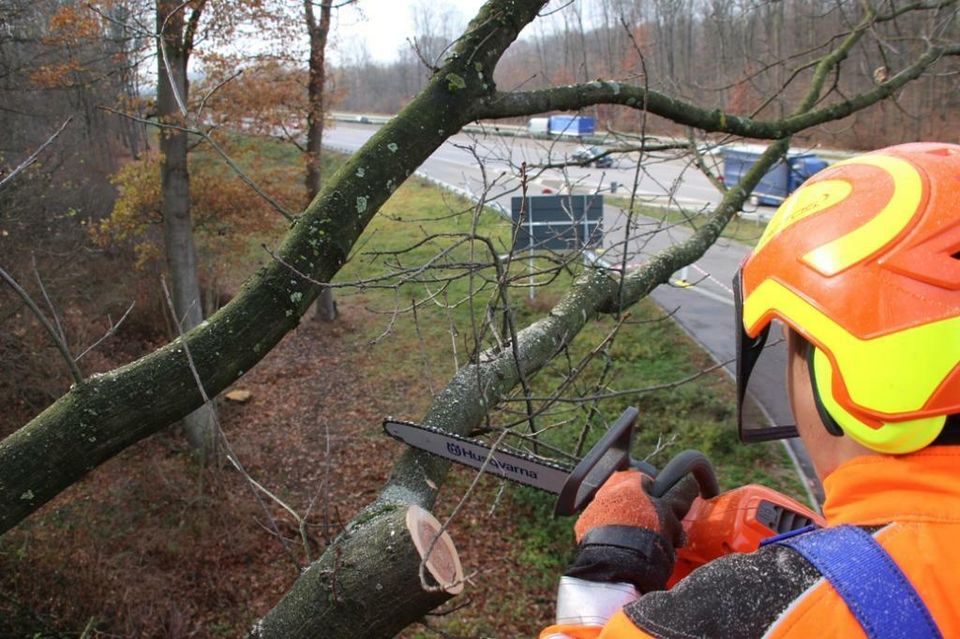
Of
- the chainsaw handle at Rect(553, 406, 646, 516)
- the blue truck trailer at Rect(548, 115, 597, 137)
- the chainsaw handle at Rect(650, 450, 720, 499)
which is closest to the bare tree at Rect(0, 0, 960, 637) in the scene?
the chainsaw handle at Rect(553, 406, 646, 516)

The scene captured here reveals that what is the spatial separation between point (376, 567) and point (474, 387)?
94cm

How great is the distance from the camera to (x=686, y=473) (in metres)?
1.74

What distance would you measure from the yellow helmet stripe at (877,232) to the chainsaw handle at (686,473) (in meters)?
0.68

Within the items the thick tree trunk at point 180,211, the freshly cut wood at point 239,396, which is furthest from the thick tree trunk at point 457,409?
the freshly cut wood at point 239,396

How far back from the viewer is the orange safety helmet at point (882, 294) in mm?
1052

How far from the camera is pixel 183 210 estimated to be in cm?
789

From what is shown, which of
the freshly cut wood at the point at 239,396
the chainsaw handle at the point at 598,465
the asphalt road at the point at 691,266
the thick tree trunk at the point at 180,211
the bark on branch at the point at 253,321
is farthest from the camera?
the freshly cut wood at the point at 239,396

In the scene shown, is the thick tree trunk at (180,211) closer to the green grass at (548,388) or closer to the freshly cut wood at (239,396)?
the freshly cut wood at (239,396)

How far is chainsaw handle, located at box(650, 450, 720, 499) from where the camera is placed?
5.54 ft

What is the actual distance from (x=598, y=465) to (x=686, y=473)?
A: 0.84 ft

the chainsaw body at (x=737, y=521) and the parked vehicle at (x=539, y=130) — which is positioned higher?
the parked vehicle at (x=539, y=130)

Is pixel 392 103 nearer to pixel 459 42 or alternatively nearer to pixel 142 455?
pixel 142 455

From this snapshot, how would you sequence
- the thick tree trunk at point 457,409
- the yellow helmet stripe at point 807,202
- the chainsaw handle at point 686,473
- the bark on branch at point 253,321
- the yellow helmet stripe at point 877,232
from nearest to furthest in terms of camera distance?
the yellow helmet stripe at point 877,232, the yellow helmet stripe at point 807,202, the chainsaw handle at point 686,473, the thick tree trunk at point 457,409, the bark on branch at point 253,321

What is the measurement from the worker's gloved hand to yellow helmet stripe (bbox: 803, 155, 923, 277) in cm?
70
